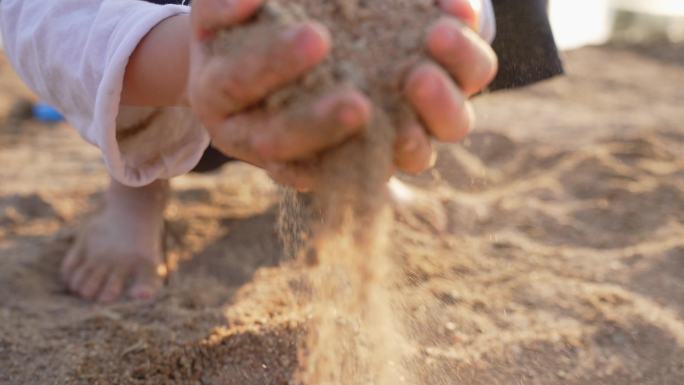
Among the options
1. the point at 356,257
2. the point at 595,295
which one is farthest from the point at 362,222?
→ the point at 595,295

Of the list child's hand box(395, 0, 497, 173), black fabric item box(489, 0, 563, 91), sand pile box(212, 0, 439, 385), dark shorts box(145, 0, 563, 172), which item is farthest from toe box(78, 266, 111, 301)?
black fabric item box(489, 0, 563, 91)

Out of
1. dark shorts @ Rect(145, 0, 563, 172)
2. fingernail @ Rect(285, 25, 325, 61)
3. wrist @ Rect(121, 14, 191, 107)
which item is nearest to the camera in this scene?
fingernail @ Rect(285, 25, 325, 61)

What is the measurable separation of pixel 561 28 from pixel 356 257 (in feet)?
15.2

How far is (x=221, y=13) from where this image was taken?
872 mm

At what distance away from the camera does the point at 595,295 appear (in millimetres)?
1505

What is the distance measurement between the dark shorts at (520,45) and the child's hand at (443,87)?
0.97 m

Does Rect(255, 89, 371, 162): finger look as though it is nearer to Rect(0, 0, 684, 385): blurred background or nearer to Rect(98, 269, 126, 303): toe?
Rect(0, 0, 684, 385): blurred background

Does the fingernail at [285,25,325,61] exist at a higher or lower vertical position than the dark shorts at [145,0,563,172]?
higher

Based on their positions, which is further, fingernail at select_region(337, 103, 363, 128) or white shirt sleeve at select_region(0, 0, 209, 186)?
white shirt sleeve at select_region(0, 0, 209, 186)

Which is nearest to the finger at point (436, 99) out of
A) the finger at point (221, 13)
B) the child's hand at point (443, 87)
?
the child's hand at point (443, 87)

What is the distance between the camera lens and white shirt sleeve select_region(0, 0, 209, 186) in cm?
114

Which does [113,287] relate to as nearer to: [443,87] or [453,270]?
[453,270]

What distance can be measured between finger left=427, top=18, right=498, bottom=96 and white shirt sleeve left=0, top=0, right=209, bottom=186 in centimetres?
48

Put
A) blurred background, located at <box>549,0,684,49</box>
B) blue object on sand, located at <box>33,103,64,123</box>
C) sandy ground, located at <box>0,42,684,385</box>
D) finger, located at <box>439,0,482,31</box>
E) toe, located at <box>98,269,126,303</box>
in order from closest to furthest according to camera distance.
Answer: finger, located at <box>439,0,482,31</box>, sandy ground, located at <box>0,42,684,385</box>, toe, located at <box>98,269,126,303</box>, blue object on sand, located at <box>33,103,64,123</box>, blurred background, located at <box>549,0,684,49</box>
